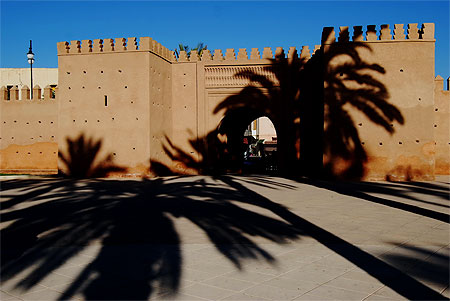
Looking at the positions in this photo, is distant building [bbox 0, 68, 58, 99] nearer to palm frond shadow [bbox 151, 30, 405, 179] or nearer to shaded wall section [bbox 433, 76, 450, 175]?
palm frond shadow [bbox 151, 30, 405, 179]

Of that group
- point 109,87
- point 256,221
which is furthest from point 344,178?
point 109,87

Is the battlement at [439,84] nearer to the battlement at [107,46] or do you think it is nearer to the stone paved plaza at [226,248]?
the stone paved plaza at [226,248]

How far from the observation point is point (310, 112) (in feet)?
54.7

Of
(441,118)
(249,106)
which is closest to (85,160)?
(249,106)

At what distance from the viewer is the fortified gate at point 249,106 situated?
14.0m

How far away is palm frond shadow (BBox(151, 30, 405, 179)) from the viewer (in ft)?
46.3

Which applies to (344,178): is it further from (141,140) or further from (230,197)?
(141,140)

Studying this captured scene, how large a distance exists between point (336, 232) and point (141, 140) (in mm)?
11169

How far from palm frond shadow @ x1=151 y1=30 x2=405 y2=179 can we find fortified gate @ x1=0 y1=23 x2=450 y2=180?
4 cm

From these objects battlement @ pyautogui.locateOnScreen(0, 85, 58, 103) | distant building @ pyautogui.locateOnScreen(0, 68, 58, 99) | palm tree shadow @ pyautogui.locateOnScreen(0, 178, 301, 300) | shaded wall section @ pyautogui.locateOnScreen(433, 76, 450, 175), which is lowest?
palm tree shadow @ pyautogui.locateOnScreen(0, 178, 301, 300)

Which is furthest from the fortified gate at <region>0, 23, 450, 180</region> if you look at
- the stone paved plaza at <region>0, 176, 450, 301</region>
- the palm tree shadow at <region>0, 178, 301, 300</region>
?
the palm tree shadow at <region>0, 178, 301, 300</region>

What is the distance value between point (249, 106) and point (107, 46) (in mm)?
6245

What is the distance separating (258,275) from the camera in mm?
4020

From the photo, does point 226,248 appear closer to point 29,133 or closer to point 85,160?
point 85,160
